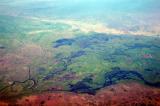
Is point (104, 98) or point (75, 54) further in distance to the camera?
point (75, 54)

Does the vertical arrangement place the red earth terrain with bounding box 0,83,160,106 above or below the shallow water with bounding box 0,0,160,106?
below

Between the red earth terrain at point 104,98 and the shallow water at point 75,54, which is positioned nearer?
the red earth terrain at point 104,98

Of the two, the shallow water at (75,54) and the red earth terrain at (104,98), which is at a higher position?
the shallow water at (75,54)

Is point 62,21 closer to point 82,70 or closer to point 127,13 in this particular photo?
point 127,13

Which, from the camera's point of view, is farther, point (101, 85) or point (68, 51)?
point (68, 51)

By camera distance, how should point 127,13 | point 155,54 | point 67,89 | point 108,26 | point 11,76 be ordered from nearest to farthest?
point 67,89, point 11,76, point 155,54, point 108,26, point 127,13

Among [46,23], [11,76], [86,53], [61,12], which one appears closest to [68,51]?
[86,53]

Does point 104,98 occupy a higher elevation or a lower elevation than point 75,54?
lower

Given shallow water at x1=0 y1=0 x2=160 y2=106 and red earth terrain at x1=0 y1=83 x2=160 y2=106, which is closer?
red earth terrain at x1=0 y1=83 x2=160 y2=106
